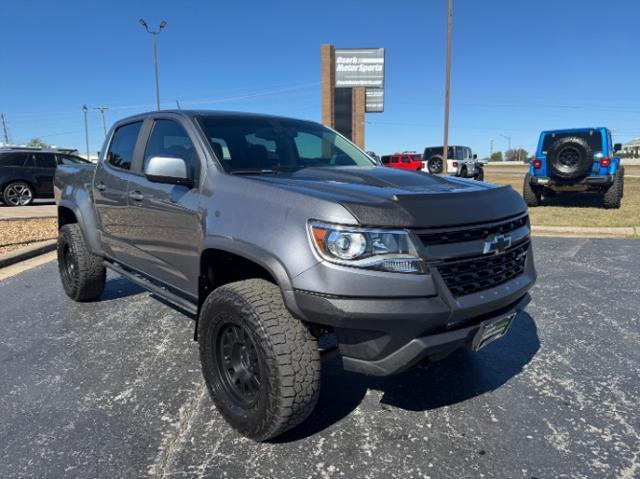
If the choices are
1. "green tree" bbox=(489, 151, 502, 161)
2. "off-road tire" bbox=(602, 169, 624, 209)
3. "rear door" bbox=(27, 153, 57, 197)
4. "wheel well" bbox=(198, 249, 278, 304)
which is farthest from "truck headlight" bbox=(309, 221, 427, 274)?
"green tree" bbox=(489, 151, 502, 161)

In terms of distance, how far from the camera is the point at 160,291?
340cm

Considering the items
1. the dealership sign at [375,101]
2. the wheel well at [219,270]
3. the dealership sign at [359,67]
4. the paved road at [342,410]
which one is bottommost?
the paved road at [342,410]

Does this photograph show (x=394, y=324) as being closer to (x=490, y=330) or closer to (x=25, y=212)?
(x=490, y=330)

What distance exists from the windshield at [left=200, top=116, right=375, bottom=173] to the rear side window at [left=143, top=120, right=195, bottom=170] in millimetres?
170

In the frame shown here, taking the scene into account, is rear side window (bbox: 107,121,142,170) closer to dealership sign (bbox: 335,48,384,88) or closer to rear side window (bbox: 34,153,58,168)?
rear side window (bbox: 34,153,58,168)

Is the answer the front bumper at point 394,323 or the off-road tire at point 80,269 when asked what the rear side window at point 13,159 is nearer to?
the off-road tire at point 80,269

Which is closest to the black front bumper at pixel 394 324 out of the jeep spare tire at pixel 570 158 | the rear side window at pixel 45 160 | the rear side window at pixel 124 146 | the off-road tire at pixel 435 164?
the rear side window at pixel 124 146

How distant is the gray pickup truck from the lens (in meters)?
2.07

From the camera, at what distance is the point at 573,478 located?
2.17 meters

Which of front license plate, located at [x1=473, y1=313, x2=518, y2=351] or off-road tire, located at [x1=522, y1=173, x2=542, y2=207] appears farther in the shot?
off-road tire, located at [x1=522, y1=173, x2=542, y2=207]

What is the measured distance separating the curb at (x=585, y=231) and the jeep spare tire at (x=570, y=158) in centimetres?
278

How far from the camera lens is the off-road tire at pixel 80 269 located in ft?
14.6

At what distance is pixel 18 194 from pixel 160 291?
12.3m

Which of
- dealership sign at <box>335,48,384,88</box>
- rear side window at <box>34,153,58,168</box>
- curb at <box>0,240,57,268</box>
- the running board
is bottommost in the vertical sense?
curb at <box>0,240,57,268</box>
